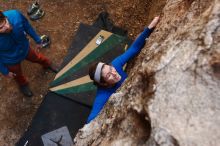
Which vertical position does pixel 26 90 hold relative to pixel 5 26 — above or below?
below

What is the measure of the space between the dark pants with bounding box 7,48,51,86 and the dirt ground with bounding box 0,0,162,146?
1.17 feet

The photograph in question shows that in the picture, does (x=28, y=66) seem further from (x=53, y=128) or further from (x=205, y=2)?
(x=205, y=2)

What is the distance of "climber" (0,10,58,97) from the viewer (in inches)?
211

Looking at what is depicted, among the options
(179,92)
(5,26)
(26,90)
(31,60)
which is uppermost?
(5,26)

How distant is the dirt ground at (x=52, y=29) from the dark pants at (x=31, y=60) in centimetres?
36

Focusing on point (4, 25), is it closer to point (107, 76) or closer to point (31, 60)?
point (31, 60)

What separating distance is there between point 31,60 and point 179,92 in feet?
13.7

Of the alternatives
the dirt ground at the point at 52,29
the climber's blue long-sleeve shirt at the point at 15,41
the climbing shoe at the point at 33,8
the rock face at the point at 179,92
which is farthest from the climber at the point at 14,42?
the rock face at the point at 179,92

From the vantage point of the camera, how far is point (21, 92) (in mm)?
7098

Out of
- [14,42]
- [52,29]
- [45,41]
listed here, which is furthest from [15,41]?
[52,29]

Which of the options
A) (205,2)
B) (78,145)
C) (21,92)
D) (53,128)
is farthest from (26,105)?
(205,2)

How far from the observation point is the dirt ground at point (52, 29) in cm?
691

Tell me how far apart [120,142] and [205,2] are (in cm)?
155

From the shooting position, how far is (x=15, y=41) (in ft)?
18.6
